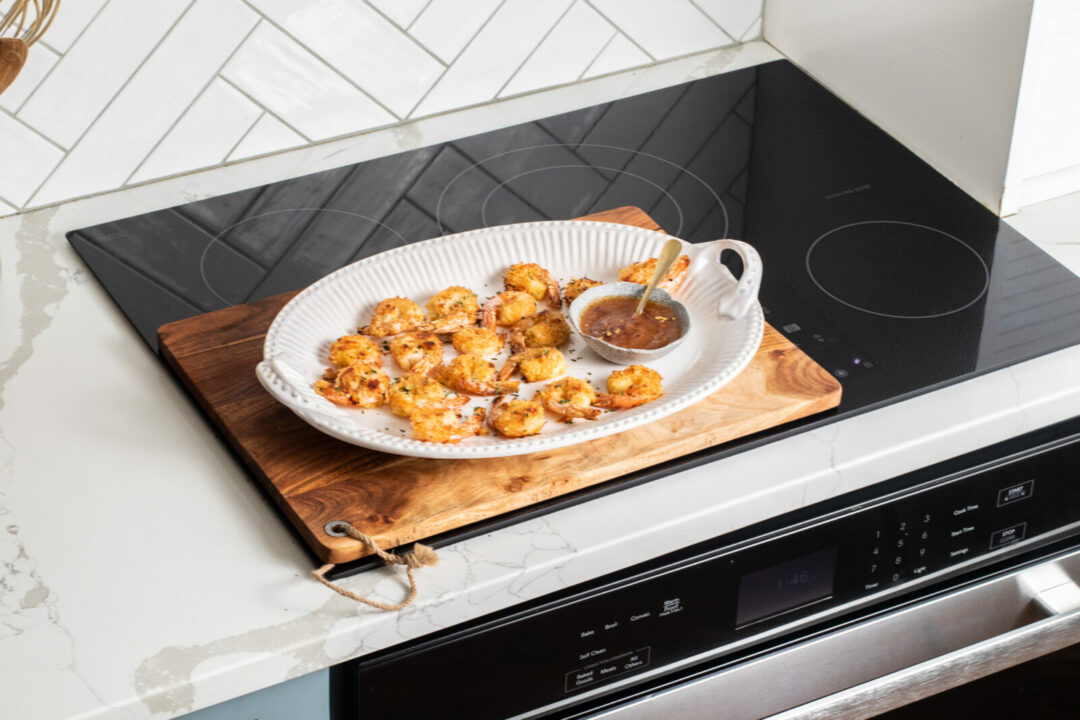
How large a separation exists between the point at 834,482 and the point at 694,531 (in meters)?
0.14

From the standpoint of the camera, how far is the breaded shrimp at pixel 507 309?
1191 mm

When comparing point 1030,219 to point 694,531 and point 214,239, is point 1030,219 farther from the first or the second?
point 214,239

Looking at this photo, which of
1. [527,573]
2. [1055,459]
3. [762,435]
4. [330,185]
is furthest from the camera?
[330,185]

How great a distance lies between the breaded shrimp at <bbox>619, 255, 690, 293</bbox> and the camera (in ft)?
4.00

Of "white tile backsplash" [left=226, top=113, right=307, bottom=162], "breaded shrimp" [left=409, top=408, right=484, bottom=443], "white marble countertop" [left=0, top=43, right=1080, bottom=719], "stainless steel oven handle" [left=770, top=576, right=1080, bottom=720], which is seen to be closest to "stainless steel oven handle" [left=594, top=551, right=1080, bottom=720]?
"stainless steel oven handle" [left=770, top=576, right=1080, bottom=720]

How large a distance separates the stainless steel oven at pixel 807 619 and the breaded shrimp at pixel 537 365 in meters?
0.19

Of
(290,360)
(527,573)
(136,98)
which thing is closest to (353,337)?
(290,360)

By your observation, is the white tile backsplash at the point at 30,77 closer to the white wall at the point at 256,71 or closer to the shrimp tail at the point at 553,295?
the white wall at the point at 256,71

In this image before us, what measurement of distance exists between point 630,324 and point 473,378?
0.54 ft

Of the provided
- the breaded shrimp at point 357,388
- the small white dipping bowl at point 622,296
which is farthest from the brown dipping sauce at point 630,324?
the breaded shrimp at point 357,388

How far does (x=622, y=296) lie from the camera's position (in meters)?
1.21

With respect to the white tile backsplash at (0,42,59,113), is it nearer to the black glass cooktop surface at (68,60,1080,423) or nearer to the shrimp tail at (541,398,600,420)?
the black glass cooktop surface at (68,60,1080,423)

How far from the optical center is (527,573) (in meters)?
1.01

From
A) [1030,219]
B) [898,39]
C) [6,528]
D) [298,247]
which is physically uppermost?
[898,39]
